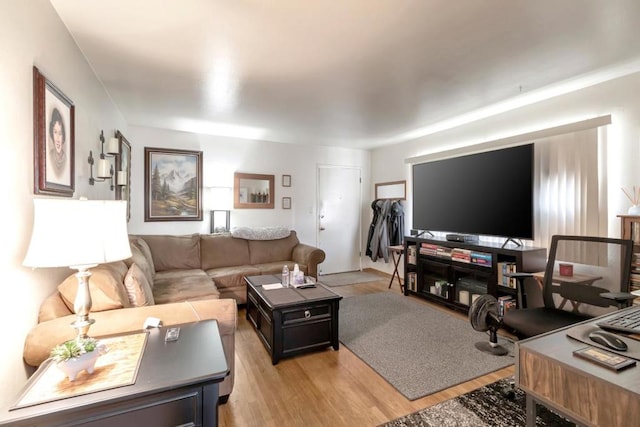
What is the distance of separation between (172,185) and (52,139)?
2.80 metres

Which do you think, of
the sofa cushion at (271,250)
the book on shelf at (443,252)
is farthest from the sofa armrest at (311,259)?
the book on shelf at (443,252)

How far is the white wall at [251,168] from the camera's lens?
13.5ft

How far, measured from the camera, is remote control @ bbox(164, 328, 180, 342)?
1.39 meters

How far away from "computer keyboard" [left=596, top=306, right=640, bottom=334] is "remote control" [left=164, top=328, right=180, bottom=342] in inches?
73.5

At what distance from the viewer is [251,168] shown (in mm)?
4844

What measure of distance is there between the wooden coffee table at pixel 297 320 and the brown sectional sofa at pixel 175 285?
466 mm

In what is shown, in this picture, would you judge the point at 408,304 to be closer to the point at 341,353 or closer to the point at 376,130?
the point at 341,353

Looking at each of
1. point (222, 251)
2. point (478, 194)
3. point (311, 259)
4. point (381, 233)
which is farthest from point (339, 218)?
point (478, 194)

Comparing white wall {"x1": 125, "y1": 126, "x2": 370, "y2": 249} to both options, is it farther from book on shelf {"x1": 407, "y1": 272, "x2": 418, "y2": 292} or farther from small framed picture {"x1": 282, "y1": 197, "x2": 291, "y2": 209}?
book on shelf {"x1": 407, "y1": 272, "x2": 418, "y2": 292}

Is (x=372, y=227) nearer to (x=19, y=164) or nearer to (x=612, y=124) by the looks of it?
(x=612, y=124)

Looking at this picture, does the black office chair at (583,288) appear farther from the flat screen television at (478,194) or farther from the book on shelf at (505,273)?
the flat screen television at (478,194)

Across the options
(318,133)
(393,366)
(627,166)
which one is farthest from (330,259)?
(627,166)

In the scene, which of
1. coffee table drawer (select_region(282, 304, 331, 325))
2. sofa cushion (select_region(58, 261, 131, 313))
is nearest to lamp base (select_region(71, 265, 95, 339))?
sofa cushion (select_region(58, 261, 131, 313))

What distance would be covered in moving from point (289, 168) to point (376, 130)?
1651mm
